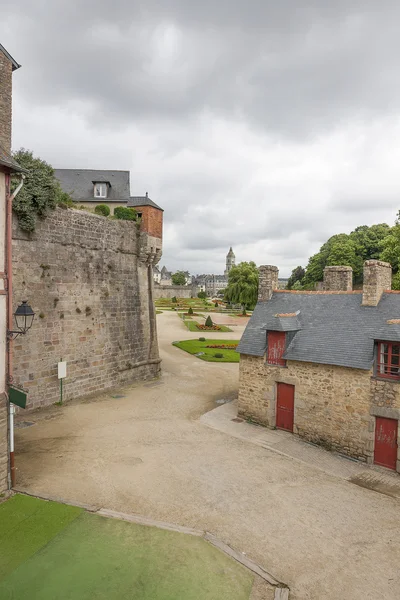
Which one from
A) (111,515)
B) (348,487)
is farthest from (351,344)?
(111,515)

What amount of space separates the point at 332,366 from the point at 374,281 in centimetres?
340

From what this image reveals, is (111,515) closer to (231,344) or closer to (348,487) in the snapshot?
(348,487)

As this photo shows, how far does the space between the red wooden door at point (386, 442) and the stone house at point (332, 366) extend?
0.03 m

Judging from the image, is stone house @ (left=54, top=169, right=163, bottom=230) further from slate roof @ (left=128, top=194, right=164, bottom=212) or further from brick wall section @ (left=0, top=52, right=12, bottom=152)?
brick wall section @ (left=0, top=52, right=12, bottom=152)

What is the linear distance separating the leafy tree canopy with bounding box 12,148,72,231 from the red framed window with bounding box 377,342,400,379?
1409 cm

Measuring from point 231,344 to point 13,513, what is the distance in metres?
25.3

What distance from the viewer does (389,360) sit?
39.3ft

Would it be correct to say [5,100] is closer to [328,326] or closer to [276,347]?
[276,347]

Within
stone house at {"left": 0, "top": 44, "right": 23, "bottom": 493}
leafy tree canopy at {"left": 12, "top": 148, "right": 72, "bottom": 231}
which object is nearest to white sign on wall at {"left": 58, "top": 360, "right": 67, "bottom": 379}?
leafy tree canopy at {"left": 12, "top": 148, "right": 72, "bottom": 231}

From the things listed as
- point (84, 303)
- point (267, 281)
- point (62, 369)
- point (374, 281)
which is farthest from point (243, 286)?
point (374, 281)

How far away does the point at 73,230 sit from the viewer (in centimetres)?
1783

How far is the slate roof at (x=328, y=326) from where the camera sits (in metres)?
12.6

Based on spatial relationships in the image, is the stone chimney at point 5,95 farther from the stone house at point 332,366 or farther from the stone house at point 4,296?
the stone house at point 332,366

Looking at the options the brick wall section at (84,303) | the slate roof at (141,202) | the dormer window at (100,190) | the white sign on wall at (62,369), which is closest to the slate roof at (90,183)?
the dormer window at (100,190)
